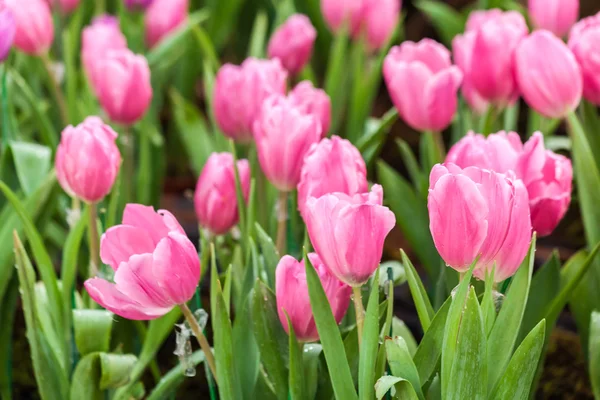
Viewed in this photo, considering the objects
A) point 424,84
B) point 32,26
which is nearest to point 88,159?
point 424,84

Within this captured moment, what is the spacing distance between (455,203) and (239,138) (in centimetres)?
48

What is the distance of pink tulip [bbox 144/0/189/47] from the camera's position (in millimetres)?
1303

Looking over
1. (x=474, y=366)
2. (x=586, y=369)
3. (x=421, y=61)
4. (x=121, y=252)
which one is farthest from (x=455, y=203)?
(x=586, y=369)

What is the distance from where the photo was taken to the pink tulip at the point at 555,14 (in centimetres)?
105

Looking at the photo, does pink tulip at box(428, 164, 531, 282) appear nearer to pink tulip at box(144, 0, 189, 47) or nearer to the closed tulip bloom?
the closed tulip bloom

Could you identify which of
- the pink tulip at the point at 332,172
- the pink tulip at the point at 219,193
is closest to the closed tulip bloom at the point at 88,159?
the pink tulip at the point at 219,193

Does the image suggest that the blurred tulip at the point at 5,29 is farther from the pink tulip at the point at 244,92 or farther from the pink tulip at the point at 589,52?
the pink tulip at the point at 589,52

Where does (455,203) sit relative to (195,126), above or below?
above

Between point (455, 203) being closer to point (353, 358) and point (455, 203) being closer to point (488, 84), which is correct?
point (353, 358)

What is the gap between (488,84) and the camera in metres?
0.86

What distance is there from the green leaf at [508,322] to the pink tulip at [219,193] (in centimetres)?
30

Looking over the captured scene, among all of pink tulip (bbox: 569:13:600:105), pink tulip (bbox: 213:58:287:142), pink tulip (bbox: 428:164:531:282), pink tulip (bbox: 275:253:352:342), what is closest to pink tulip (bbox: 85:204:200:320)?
pink tulip (bbox: 275:253:352:342)

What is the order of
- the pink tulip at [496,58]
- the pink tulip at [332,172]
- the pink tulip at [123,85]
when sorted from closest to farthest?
1. the pink tulip at [332,172]
2. the pink tulip at [496,58]
3. the pink tulip at [123,85]

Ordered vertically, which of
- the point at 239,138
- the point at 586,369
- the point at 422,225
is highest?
the point at 239,138
